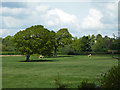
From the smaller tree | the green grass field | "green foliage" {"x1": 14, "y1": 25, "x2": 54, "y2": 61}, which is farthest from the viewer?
the smaller tree

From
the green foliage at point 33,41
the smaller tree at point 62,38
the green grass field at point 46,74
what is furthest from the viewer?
the smaller tree at point 62,38

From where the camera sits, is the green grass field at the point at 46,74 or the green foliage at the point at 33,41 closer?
the green grass field at the point at 46,74

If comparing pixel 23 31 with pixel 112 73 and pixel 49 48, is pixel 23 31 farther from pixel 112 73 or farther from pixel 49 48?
pixel 112 73

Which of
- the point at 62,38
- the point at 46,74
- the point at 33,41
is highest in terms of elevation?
the point at 62,38

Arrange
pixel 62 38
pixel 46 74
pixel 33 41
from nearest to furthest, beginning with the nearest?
1. pixel 46 74
2. pixel 33 41
3. pixel 62 38

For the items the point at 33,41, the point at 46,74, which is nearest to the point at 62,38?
the point at 33,41

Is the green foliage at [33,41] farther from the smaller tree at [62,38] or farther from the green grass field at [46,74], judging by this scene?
the smaller tree at [62,38]

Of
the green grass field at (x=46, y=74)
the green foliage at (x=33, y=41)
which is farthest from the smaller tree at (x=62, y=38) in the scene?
the green grass field at (x=46, y=74)

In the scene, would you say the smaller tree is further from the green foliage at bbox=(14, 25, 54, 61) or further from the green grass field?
the green grass field

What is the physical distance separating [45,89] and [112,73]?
14.5ft

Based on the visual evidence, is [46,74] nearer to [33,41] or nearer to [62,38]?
[33,41]

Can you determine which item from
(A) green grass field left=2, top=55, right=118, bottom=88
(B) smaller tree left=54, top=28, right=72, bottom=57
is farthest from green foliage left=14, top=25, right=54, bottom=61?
(B) smaller tree left=54, top=28, right=72, bottom=57

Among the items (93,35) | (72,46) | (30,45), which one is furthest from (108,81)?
(93,35)

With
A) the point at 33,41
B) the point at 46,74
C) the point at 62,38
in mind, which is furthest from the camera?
the point at 62,38
